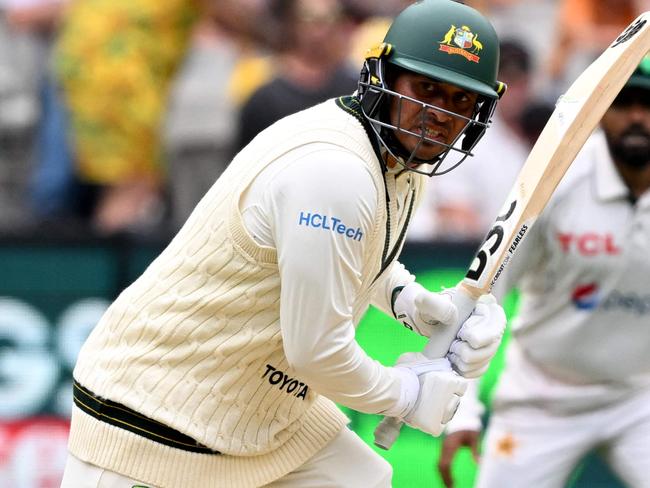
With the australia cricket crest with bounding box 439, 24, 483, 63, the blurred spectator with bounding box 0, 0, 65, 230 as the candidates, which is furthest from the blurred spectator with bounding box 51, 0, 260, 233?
the australia cricket crest with bounding box 439, 24, 483, 63

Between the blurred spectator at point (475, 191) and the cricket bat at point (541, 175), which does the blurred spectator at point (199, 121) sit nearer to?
the blurred spectator at point (475, 191)

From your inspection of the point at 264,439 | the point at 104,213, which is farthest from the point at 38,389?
the point at 264,439

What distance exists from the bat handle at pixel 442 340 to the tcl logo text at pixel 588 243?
3.29 ft

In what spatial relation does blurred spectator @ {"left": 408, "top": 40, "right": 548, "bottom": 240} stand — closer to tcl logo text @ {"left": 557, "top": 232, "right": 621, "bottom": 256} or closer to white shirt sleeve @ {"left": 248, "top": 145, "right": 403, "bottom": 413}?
tcl logo text @ {"left": 557, "top": 232, "right": 621, "bottom": 256}

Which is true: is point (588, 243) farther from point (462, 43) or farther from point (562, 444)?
point (462, 43)

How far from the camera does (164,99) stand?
7156 mm

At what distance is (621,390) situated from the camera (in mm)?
4797

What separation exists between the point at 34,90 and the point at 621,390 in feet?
12.7

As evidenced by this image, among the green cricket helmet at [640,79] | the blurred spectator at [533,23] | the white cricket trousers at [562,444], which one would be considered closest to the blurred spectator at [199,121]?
the blurred spectator at [533,23]

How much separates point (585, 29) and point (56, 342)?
3601 millimetres

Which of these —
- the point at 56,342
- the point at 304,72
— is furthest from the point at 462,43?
the point at 304,72

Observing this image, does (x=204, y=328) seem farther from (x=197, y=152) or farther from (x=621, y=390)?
(x=197, y=152)

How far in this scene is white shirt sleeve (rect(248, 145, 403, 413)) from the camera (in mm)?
3260

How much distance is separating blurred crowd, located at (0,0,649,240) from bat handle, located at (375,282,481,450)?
2.91 meters
